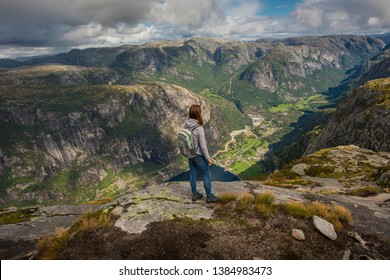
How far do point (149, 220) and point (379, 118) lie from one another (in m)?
134

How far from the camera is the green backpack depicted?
17766 millimetres

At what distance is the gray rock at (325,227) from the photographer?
44.2 ft

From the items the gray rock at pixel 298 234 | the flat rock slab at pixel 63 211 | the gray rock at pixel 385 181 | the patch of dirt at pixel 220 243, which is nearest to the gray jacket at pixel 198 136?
Answer: the patch of dirt at pixel 220 243

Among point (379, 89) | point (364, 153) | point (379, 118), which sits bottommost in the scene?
point (364, 153)

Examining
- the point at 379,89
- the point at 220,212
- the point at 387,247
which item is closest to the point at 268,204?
the point at 220,212

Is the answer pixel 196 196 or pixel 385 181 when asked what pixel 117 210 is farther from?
pixel 385 181

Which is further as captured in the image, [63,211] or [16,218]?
[63,211]

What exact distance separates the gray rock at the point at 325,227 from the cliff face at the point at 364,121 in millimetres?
113710

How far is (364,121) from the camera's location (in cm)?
12475

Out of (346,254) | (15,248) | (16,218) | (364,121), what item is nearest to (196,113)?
(346,254)

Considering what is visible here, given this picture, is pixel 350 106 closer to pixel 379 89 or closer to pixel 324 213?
pixel 379 89

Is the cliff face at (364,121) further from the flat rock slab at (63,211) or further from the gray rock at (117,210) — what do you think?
the gray rock at (117,210)

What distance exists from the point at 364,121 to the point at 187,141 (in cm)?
13392
